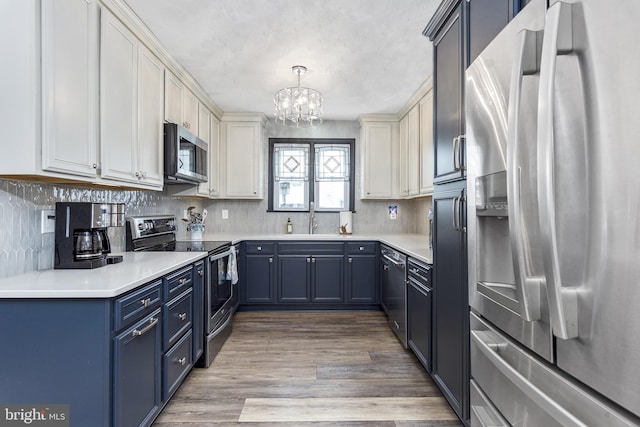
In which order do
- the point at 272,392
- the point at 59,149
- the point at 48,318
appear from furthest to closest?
the point at 272,392
the point at 59,149
the point at 48,318

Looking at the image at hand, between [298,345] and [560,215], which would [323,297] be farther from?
[560,215]

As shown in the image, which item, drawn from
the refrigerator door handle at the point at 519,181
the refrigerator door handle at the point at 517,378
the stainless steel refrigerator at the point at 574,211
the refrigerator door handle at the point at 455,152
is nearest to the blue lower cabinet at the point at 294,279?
the refrigerator door handle at the point at 455,152

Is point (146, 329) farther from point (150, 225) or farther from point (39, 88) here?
point (150, 225)

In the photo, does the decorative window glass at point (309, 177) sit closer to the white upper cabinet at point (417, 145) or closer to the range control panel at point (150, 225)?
the white upper cabinet at point (417, 145)

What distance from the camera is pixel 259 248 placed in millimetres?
3814

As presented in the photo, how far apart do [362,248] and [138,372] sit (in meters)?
2.67

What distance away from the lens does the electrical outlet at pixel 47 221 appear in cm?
182

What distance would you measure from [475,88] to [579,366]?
865mm

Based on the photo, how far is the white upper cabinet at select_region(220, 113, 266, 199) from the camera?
416 cm

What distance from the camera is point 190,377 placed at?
2342 millimetres

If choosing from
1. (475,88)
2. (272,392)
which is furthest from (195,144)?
(475,88)

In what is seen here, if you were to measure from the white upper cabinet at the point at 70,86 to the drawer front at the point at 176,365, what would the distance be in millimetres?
1085

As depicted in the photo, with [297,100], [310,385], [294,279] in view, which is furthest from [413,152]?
[310,385]

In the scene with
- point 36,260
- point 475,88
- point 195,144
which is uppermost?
point 195,144
